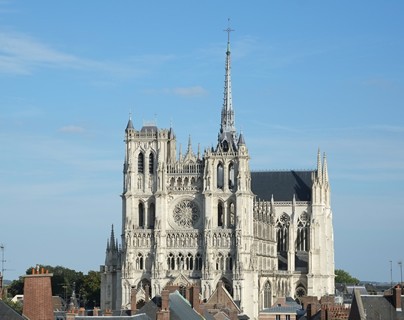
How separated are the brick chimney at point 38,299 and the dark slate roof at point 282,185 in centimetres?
12291

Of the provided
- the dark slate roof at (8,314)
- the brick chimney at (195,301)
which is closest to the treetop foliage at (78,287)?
the brick chimney at (195,301)

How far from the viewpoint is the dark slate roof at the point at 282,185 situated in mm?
172125

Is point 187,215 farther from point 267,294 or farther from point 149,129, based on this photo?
point 267,294

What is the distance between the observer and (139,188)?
146m

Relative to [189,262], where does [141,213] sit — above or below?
above

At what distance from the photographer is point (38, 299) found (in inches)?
1895

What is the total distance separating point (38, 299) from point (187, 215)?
96229 millimetres

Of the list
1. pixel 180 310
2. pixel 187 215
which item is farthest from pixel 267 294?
pixel 180 310

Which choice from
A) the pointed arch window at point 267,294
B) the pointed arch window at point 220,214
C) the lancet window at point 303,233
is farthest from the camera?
the lancet window at point 303,233

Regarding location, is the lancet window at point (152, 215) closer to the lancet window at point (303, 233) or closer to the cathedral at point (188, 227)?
the cathedral at point (188, 227)

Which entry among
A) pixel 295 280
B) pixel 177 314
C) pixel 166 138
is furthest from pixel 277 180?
pixel 177 314

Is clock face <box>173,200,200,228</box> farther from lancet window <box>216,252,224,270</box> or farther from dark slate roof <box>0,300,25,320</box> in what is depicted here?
dark slate roof <box>0,300,25,320</box>

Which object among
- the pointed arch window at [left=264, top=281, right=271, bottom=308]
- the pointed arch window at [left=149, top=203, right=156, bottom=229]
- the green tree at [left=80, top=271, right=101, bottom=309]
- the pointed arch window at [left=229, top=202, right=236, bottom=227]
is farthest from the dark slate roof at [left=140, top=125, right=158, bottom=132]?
the green tree at [left=80, top=271, right=101, bottom=309]

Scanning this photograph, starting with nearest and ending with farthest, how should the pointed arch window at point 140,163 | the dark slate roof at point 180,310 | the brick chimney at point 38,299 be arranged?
the brick chimney at point 38,299
the dark slate roof at point 180,310
the pointed arch window at point 140,163
